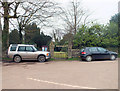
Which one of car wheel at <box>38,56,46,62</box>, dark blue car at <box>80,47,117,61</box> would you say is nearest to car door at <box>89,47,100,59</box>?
dark blue car at <box>80,47,117,61</box>

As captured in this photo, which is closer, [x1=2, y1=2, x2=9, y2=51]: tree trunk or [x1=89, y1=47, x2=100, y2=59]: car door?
[x1=89, y1=47, x2=100, y2=59]: car door

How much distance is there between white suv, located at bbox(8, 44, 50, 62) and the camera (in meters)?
10.4

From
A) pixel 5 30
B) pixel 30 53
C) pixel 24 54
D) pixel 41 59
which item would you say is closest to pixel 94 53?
pixel 41 59

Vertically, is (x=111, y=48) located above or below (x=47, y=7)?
below

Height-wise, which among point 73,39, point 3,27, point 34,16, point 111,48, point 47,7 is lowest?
point 111,48

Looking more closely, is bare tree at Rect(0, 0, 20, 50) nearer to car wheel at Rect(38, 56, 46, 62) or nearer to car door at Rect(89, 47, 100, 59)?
car wheel at Rect(38, 56, 46, 62)

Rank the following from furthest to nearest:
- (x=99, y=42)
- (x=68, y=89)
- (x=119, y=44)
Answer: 1. (x=119, y=44)
2. (x=99, y=42)
3. (x=68, y=89)

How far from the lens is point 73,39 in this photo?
13625 millimetres

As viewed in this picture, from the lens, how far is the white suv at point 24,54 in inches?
408

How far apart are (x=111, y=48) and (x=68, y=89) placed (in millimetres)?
12664

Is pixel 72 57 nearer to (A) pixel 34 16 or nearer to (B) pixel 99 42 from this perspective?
(B) pixel 99 42

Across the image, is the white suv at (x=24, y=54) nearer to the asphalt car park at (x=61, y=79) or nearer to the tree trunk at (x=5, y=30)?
the tree trunk at (x=5, y=30)

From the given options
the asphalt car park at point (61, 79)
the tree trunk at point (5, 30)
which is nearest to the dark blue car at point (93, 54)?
the asphalt car park at point (61, 79)

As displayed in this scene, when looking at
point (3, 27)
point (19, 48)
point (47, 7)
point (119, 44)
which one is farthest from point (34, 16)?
point (119, 44)
